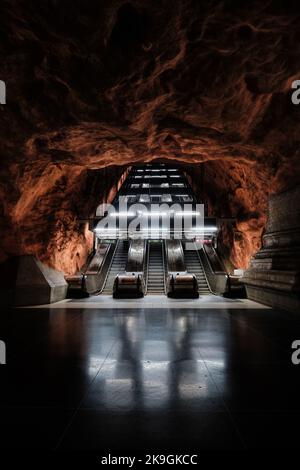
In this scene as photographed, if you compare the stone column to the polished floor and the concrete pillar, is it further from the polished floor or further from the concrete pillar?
the concrete pillar

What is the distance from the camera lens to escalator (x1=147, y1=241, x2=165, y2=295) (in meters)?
12.3

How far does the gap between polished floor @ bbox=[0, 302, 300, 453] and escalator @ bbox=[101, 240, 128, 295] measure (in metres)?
8.34

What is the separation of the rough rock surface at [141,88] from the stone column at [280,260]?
751 millimetres

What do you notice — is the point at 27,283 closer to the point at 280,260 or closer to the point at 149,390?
the point at 149,390

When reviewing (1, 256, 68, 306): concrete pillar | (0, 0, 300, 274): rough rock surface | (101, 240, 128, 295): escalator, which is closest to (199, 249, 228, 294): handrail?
(0, 0, 300, 274): rough rock surface

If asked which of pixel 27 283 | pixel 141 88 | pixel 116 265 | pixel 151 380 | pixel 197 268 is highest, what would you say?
pixel 141 88

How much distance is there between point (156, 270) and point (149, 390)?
1192cm

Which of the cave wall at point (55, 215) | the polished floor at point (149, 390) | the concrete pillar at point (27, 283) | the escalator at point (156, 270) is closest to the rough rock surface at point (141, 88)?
the cave wall at point (55, 215)

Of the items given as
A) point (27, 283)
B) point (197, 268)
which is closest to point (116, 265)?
point (197, 268)

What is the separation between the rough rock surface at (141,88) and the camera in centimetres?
439

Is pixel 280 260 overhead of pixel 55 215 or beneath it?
beneath

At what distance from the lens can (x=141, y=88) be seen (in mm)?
5762

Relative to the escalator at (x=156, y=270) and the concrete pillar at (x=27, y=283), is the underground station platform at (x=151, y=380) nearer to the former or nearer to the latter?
the concrete pillar at (x=27, y=283)

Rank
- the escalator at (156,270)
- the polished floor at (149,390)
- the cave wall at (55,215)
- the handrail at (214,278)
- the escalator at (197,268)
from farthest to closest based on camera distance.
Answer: the escalator at (197,268) < the escalator at (156,270) < the handrail at (214,278) < the cave wall at (55,215) < the polished floor at (149,390)
